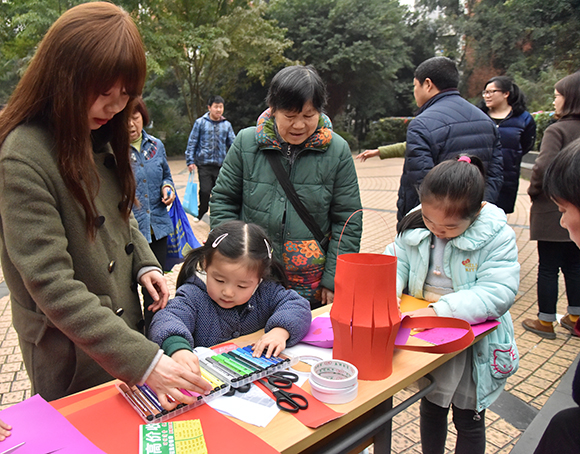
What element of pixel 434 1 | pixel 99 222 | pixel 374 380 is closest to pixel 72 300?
pixel 99 222

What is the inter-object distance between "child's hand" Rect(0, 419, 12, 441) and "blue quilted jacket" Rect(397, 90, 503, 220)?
2.50 meters

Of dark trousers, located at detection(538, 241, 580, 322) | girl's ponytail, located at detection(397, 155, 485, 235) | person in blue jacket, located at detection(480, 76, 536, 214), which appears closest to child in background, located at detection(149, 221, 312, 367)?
girl's ponytail, located at detection(397, 155, 485, 235)

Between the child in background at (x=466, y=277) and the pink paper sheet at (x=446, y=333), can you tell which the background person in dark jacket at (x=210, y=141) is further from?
the pink paper sheet at (x=446, y=333)

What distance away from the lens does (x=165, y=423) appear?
A: 114cm

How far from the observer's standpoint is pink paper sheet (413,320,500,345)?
1590 mm

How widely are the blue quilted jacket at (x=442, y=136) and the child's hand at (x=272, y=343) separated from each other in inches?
68.3

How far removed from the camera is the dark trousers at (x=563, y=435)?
123 cm

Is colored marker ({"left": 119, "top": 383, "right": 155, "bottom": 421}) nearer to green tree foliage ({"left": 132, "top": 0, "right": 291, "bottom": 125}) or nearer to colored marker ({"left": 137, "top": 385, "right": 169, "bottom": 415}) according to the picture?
colored marker ({"left": 137, "top": 385, "right": 169, "bottom": 415})

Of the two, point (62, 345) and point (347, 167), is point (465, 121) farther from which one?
point (62, 345)

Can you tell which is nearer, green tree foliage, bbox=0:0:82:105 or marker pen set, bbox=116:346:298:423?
marker pen set, bbox=116:346:298:423

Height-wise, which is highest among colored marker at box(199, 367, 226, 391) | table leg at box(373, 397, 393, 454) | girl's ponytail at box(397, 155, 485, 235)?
girl's ponytail at box(397, 155, 485, 235)

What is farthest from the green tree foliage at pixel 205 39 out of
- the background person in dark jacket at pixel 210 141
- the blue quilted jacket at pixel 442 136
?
the blue quilted jacket at pixel 442 136

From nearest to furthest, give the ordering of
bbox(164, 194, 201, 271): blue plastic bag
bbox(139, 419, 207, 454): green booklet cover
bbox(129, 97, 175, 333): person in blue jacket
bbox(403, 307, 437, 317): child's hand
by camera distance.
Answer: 1. bbox(139, 419, 207, 454): green booklet cover
2. bbox(403, 307, 437, 317): child's hand
3. bbox(129, 97, 175, 333): person in blue jacket
4. bbox(164, 194, 201, 271): blue plastic bag

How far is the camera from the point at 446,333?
5.45ft
